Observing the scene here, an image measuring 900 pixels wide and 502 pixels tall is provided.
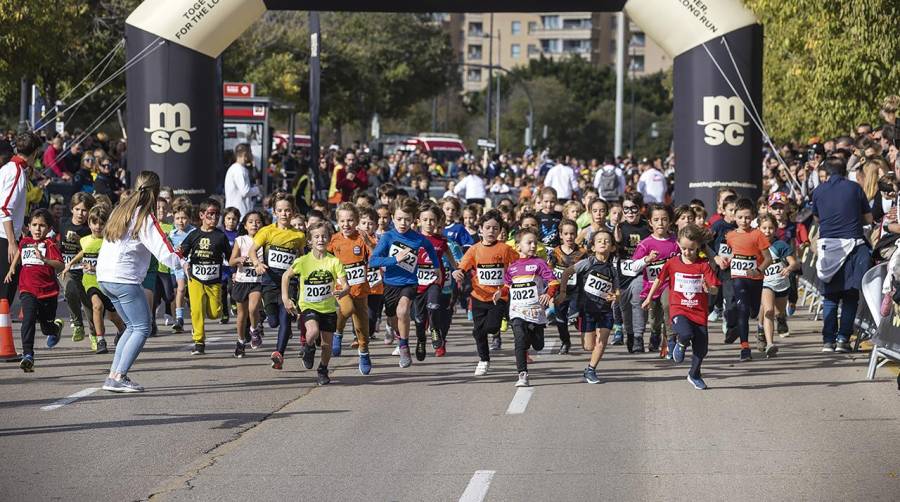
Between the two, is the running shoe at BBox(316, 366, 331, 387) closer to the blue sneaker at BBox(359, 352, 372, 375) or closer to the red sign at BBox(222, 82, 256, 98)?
the blue sneaker at BBox(359, 352, 372, 375)

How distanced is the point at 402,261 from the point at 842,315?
4.62m

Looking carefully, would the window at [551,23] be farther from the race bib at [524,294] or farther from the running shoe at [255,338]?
the race bib at [524,294]

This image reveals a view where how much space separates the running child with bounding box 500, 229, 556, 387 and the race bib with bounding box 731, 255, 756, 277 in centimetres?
262

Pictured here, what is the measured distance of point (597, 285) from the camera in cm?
1358

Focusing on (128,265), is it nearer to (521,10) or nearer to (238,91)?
(521,10)

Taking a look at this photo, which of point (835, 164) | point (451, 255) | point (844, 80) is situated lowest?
point (451, 255)

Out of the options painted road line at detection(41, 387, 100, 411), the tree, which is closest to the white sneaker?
painted road line at detection(41, 387, 100, 411)

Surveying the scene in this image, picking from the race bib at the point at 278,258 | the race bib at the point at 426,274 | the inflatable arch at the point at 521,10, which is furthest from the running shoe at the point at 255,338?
the inflatable arch at the point at 521,10

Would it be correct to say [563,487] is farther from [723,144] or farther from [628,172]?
[628,172]

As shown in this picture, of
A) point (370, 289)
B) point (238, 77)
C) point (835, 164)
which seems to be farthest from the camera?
point (238, 77)

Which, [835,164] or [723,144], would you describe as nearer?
[835,164]

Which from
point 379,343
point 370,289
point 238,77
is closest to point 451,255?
point 370,289

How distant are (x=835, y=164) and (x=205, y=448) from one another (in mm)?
7975

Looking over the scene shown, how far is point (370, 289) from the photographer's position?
44.2 feet
